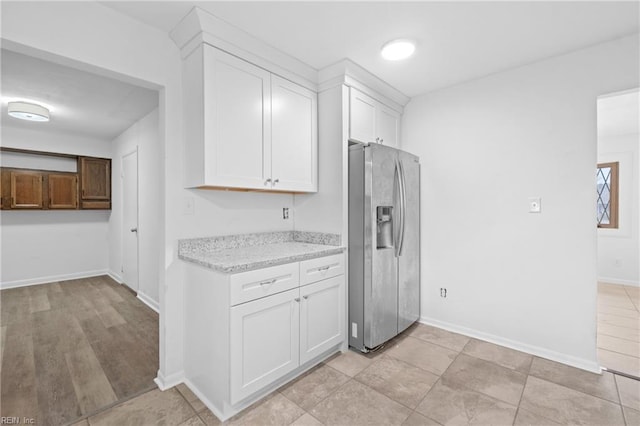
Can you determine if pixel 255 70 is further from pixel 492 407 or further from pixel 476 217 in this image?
pixel 492 407

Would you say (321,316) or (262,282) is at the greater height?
(262,282)

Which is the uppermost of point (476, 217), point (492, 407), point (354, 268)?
point (476, 217)

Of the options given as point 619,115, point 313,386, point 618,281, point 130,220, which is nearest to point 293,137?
point 313,386

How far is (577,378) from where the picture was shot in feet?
6.98

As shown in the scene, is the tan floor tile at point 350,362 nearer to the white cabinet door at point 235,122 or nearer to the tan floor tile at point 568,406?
the tan floor tile at point 568,406

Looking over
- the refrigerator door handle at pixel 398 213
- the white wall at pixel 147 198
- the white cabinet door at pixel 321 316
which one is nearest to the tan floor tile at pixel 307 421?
the white cabinet door at pixel 321 316

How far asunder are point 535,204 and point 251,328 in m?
2.53

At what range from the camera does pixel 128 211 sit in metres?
4.46

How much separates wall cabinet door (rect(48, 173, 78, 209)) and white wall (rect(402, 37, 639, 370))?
5.42m

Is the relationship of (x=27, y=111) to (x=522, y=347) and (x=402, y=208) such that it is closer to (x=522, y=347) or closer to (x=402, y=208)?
(x=402, y=208)

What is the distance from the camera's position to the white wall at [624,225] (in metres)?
4.39

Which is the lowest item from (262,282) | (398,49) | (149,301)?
(149,301)

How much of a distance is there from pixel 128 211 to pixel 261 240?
3.03 m

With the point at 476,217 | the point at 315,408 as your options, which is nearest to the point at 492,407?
the point at 315,408
